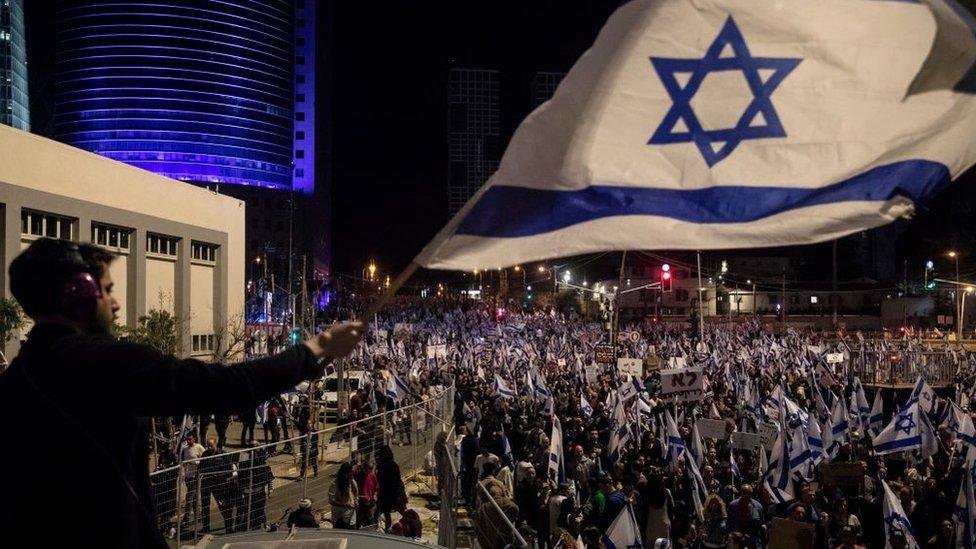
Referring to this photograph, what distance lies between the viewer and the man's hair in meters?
Result: 2.13

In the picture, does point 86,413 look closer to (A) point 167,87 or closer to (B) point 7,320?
(B) point 7,320

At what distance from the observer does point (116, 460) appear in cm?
208

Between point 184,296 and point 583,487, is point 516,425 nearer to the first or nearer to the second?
point 583,487

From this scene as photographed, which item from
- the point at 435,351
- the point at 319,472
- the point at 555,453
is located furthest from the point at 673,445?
the point at 435,351

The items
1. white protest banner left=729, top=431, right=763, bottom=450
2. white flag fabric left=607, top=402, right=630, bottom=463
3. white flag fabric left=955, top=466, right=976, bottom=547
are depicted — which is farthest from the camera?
white flag fabric left=607, top=402, right=630, bottom=463

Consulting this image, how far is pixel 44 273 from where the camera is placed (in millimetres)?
2131

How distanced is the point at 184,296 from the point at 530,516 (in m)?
23.4

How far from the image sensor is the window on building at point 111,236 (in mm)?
25763

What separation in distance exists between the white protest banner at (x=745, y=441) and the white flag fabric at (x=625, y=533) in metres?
5.27

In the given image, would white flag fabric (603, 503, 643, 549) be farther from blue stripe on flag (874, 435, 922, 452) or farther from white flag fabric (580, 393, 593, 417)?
white flag fabric (580, 393, 593, 417)

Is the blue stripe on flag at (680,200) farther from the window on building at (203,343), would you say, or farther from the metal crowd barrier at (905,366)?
the window on building at (203,343)

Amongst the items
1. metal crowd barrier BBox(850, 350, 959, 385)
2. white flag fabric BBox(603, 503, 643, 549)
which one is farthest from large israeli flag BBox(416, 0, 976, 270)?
metal crowd barrier BBox(850, 350, 959, 385)

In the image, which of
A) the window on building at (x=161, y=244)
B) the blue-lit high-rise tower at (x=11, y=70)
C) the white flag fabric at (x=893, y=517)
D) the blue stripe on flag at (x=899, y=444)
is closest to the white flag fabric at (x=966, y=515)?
the white flag fabric at (x=893, y=517)

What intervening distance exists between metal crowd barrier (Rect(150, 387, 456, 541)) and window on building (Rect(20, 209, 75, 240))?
11182 millimetres
